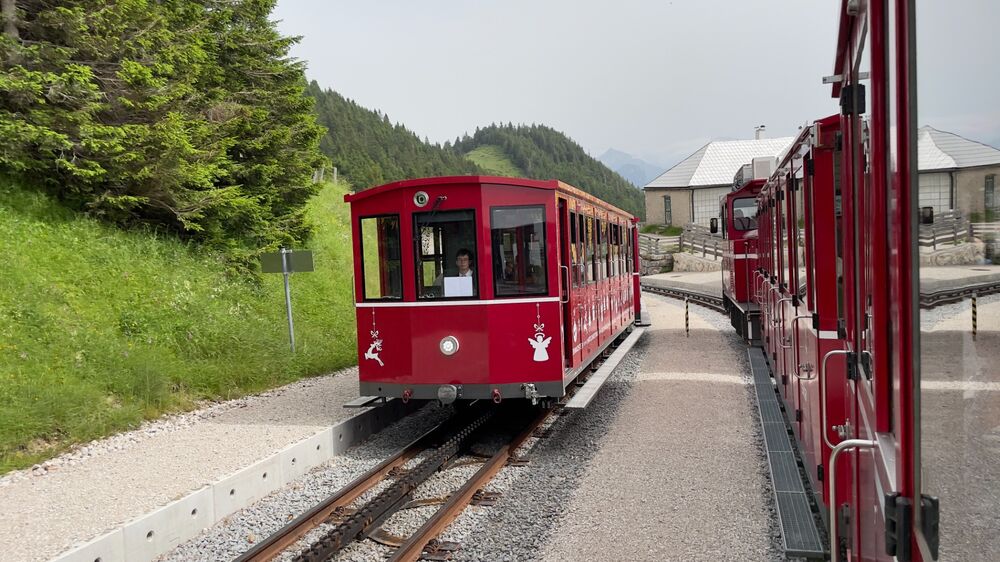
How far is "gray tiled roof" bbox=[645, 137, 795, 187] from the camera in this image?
52.4 metres

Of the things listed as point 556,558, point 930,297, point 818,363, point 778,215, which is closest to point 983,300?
point 930,297

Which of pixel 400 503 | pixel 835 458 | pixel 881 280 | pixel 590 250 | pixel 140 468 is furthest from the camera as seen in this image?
pixel 590 250

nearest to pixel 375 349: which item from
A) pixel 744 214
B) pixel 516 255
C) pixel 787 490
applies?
pixel 516 255

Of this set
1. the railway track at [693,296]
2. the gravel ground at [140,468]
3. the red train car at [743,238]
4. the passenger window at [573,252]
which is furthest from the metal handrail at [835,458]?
the railway track at [693,296]

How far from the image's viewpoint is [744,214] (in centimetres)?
1669

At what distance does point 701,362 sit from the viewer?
14.3 m

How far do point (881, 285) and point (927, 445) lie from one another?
69 centimetres

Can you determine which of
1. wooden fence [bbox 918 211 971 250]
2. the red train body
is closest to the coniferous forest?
the red train body

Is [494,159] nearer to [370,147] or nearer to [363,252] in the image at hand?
[370,147]

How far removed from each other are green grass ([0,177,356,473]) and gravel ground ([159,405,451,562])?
2.90m

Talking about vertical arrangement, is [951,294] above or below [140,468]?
above

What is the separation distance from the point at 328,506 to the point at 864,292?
5.12 meters

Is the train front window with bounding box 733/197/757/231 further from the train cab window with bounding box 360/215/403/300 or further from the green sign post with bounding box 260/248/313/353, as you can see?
the train cab window with bounding box 360/215/403/300

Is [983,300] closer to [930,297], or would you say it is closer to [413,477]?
[930,297]
